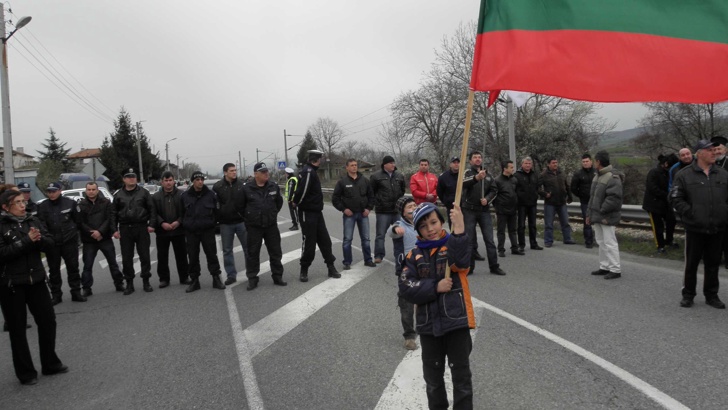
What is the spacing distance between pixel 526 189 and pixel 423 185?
10.4 feet

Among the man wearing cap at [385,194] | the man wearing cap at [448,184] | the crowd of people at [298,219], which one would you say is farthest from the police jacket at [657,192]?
the man wearing cap at [385,194]

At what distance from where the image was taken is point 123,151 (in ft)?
174

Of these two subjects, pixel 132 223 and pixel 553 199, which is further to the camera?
pixel 553 199

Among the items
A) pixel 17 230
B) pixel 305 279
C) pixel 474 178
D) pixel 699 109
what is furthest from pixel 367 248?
pixel 699 109

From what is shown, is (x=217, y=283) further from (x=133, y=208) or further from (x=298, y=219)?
(x=133, y=208)

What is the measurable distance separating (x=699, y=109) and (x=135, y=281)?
157 ft

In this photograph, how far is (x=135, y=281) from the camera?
30.4ft

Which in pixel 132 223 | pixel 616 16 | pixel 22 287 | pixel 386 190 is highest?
pixel 616 16

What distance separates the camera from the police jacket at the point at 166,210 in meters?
8.30

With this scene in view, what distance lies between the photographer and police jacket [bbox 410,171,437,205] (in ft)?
28.4

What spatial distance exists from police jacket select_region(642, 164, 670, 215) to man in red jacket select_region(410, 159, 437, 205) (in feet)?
15.0

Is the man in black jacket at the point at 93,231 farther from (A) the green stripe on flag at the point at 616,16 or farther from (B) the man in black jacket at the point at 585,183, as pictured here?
(B) the man in black jacket at the point at 585,183

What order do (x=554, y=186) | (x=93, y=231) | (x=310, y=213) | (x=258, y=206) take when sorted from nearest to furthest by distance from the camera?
(x=258, y=206) → (x=93, y=231) → (x=310, y=213) → (x=554, y=186)

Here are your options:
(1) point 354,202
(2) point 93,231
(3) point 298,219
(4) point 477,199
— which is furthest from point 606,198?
(2) point 93,231
